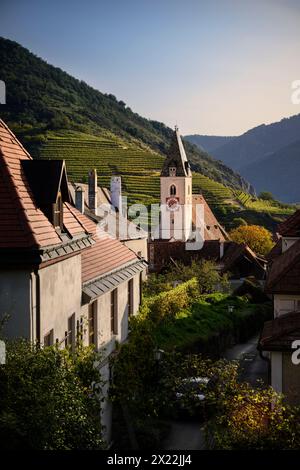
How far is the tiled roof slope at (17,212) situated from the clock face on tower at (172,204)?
84337 millimetres

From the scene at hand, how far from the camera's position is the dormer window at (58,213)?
12198 millimetres

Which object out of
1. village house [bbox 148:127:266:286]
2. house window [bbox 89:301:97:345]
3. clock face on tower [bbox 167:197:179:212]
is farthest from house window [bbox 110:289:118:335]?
clock face on tower [bbox 167:197:179:212]

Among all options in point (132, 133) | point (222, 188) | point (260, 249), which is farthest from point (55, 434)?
point (132, 133)

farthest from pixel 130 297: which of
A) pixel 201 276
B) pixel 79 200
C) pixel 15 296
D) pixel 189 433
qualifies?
pixel 201 276

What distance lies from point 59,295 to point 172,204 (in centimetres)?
8554

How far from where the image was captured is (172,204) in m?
97.5

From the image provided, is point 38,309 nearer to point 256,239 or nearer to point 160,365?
point 160,365

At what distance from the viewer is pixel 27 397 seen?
347 inches

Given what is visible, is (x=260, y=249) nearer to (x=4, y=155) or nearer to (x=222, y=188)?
(x=222, y=188)

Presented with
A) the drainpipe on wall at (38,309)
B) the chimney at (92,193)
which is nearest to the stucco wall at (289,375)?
the drainpipe on wall at (38,309)

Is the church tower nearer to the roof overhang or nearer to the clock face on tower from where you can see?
the clock face on tower

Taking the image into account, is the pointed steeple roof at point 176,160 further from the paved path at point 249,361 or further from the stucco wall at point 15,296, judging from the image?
the stucco wall at point 15,296

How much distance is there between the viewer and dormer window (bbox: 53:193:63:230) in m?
12.2
